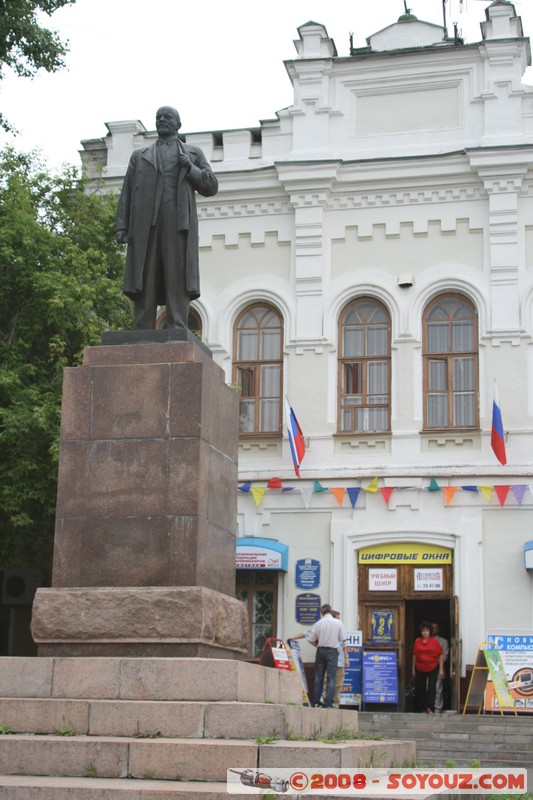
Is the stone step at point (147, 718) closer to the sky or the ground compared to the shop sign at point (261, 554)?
closer to the ground

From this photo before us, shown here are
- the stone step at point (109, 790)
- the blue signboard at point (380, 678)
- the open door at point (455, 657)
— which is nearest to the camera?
the stone step at point (109, 790)

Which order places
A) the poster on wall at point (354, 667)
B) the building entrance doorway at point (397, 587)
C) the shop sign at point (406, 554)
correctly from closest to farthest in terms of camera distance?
the poster on wall at point (354, 667) < the building entrance doorway at point (397, 587) < the shop sign at point (406, 554)

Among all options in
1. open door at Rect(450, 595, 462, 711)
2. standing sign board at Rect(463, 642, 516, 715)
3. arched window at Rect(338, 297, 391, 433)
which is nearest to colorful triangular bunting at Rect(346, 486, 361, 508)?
arched window at Rect(338, 297, 391, 433)

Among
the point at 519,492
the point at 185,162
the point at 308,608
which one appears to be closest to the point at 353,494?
the point at 308,608

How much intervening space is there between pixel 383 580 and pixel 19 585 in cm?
632

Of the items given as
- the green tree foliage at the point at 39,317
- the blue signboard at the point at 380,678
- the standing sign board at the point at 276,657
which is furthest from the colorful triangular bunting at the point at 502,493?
the green tree foliage at the point at 39,317

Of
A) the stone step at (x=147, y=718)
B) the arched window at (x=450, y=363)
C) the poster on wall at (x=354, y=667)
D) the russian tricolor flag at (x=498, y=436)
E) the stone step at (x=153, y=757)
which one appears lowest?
the stone step at (x=153, y=757)

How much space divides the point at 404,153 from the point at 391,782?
15.7 m

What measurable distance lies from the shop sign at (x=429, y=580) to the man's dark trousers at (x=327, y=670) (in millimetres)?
4305

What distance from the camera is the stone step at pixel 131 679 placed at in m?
8.16

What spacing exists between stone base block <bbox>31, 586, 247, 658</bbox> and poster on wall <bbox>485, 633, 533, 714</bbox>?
31.1 ft

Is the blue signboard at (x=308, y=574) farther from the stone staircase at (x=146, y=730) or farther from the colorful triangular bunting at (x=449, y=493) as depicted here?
the stone staircase at (x=146, y=730)

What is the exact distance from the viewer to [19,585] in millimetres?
21641

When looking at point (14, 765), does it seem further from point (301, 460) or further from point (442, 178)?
point (442, 178)
